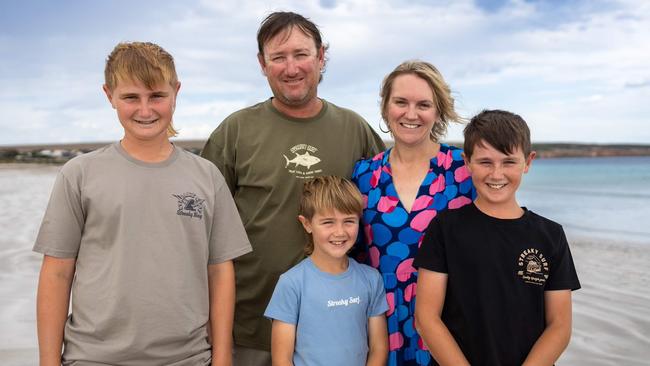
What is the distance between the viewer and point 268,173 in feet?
11.6

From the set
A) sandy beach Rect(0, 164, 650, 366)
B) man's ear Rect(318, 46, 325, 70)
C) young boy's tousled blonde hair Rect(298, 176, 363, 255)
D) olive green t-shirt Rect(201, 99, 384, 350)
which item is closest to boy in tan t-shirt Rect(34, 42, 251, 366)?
young boy's tousled blonde hair Rect(298, 176, 363, 255)

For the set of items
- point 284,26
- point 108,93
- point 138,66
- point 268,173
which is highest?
point 284,26

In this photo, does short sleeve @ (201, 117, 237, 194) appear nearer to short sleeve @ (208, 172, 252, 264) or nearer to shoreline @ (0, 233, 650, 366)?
short sleeve @ (208, 172, 252, 264)

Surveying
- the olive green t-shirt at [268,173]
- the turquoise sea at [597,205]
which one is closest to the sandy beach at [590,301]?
the turquoise sea at [597,205]

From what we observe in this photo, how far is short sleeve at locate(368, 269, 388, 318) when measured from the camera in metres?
3.04

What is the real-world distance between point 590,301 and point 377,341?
5.45 m

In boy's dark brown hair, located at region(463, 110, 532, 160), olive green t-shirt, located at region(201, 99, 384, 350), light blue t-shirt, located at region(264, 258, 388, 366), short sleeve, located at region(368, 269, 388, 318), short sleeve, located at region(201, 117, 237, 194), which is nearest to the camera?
boy's dark brown hair, located at region(463, 110, 532, 160)

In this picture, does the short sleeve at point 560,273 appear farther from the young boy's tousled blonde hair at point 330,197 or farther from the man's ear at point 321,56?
the man's ear at point 321,56

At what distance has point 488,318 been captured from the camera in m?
2.71

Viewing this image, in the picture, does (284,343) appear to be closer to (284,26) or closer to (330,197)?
(330,197)

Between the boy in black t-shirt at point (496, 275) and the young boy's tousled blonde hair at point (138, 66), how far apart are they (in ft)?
4.85

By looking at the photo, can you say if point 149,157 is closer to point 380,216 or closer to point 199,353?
point 199,353

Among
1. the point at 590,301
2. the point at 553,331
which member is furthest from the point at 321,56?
the point at 590,301

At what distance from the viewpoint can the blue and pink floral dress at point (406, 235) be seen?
10.0ft
